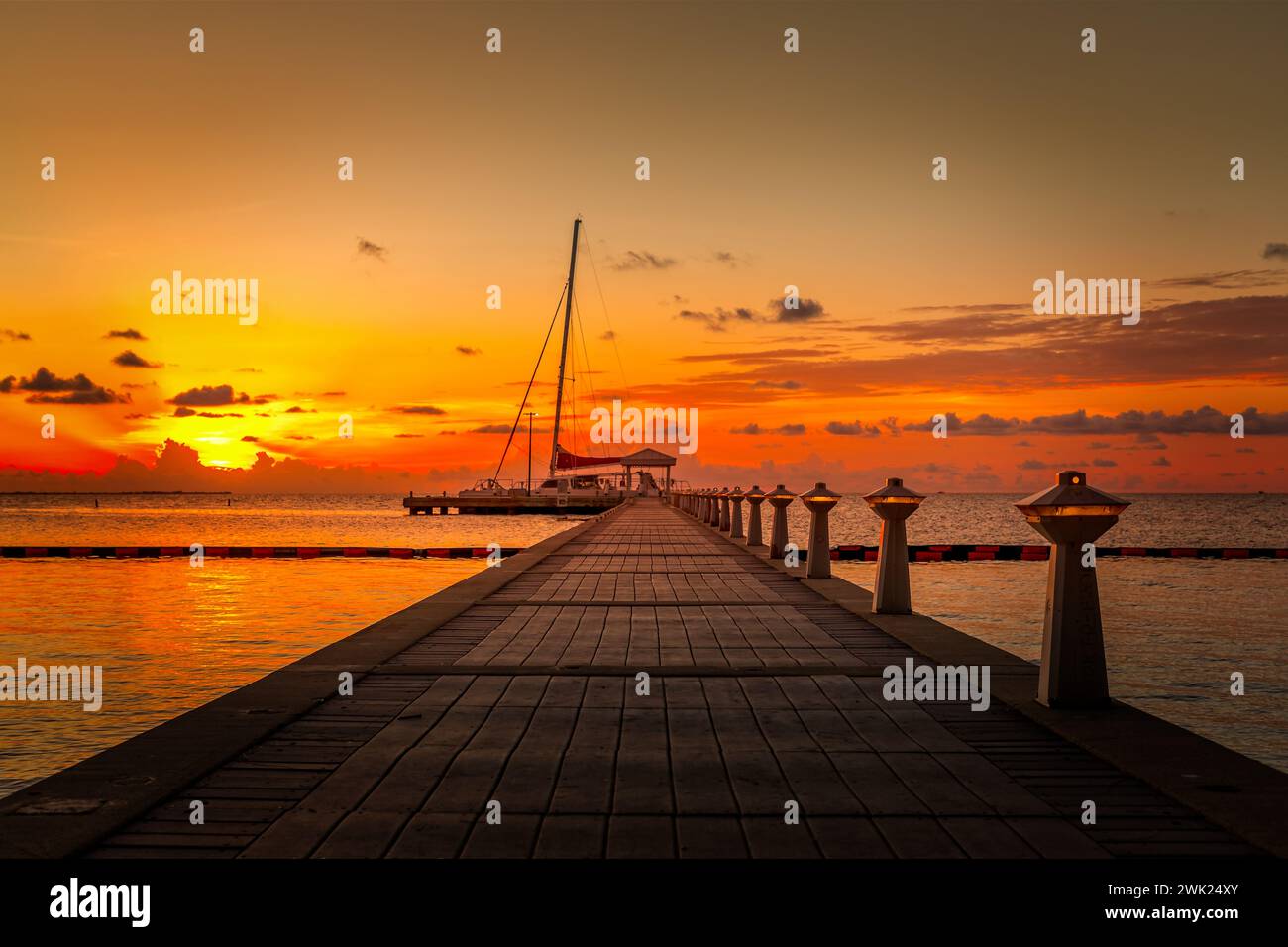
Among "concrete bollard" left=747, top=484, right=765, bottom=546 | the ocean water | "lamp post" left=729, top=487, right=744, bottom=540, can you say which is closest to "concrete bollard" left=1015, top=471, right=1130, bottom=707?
the ocean water

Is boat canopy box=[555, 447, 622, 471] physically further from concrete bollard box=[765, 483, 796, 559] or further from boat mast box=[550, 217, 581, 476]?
concrete bollard box=[765, 483, 796, 559]

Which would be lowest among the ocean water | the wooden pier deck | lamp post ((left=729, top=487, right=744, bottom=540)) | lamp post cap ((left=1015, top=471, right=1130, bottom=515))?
the ocean water

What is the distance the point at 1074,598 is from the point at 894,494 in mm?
4395

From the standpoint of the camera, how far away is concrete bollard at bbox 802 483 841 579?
548 inches

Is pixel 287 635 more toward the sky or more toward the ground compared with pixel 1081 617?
more toward the ground

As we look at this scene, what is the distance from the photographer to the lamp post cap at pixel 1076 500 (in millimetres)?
6035

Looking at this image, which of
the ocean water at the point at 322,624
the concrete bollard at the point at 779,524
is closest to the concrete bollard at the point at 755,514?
the concrete bollard at the point at 779,524

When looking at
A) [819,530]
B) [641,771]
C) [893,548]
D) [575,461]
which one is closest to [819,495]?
[819,530]

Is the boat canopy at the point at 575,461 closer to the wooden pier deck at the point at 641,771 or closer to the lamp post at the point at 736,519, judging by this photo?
the lamp post at the point at 736,519

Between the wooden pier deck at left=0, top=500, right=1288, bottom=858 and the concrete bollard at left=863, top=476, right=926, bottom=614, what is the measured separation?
1903 mm
